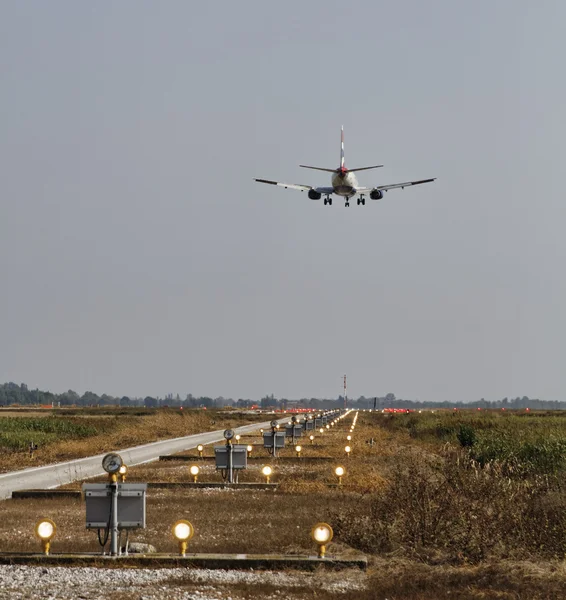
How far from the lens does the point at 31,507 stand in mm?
23312

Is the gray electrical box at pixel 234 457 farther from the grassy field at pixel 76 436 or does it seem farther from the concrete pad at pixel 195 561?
the concrete pad at pixel 195 561

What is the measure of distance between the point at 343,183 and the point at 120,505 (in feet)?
183

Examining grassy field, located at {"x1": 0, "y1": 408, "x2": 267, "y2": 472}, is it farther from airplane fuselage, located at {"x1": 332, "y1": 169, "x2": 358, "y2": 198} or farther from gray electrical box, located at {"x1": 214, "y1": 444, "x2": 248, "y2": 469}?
airplane fuselage, located at {"x1": 332, "y1": 169, "x2": 358, "y2": 198}

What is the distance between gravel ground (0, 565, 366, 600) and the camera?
42.5ft

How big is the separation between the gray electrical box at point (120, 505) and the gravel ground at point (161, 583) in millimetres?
796

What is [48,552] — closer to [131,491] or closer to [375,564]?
[131,491]

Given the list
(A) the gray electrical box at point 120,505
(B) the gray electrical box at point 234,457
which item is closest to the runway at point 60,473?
(B) the gray electrical box at point 234,457

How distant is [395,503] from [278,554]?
265 cm

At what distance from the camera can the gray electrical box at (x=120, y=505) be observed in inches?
592

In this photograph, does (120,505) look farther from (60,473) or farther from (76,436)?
(76,436)

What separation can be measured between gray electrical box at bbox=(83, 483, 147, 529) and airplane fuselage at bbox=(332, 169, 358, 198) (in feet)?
181

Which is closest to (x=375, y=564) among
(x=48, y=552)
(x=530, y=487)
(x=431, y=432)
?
(x=48, y=552)

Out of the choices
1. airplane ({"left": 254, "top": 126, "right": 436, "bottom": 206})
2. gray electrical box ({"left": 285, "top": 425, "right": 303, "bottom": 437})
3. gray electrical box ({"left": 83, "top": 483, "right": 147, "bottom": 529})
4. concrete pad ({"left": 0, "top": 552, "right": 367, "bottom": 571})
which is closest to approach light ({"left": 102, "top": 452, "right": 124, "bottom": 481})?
gray electrical box ({"left": 83, "top": 483, "right": 147, "bottom": 529})

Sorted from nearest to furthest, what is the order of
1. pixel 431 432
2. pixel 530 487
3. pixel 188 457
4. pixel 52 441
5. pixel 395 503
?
pixel 395 503, pixel 530 487, pixel 188 457, pixel 52 441, pixel 431 432
